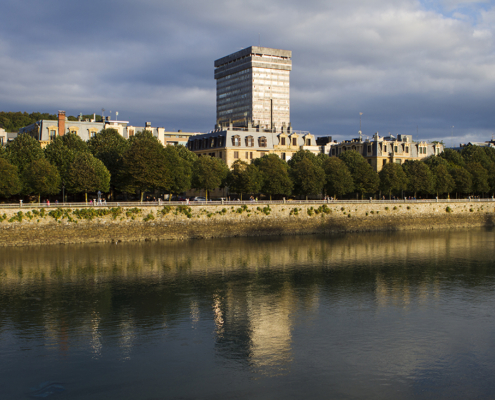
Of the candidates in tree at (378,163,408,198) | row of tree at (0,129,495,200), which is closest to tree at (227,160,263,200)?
row of tree at (0,129,495,200)

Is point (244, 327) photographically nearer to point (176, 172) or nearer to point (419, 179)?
point (176, 172)

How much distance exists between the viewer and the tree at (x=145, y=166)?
81.4 m

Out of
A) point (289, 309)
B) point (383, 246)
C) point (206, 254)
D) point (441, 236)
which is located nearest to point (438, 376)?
point (289, 309)

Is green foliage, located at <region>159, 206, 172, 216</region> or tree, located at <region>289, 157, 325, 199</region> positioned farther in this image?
tree, located at <region>289, 157, 325, 199</region>

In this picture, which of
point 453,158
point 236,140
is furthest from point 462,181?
point 236,140

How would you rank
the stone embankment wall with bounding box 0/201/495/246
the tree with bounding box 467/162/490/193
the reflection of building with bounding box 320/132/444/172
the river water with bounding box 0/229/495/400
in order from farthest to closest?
the reflection of building with bounding box 320/132/444/172
the tree with bounding box 467/162/490/193
the stone embankment wall with bounding box 0/201/495/246
the river water with bounding box 0/229/495/400

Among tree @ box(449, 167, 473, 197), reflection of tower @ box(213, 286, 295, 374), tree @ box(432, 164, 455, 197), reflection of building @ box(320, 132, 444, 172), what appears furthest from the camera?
reflection of building @ box(320, 132, 444, 172)

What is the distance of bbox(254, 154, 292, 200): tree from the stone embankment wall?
9.63 m

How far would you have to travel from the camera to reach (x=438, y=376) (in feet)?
82.4

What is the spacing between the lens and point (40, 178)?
74.1 m

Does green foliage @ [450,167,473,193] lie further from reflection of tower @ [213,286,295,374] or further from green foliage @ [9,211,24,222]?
green foliage @ [9,211,24,222]

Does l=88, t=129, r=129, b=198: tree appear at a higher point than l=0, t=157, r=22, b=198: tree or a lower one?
higher

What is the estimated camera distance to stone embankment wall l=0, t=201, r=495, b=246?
6712 centimetres

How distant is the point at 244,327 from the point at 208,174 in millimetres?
65275
